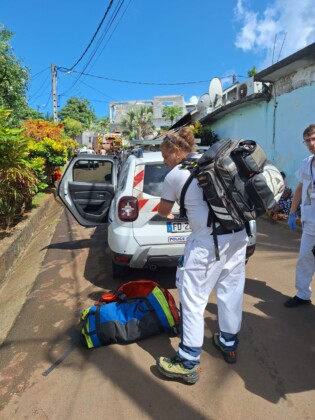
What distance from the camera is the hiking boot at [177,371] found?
2354mm

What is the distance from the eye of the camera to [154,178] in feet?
12.7

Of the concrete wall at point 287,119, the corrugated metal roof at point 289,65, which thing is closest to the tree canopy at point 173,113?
the concrete wall at point 287,119

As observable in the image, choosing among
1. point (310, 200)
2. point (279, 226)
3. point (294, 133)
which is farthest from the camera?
point (294, 133)

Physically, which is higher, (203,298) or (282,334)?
(203,298)

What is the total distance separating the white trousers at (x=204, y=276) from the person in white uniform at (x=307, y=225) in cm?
116

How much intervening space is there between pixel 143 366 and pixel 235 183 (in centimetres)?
163

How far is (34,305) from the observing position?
3.81 metres

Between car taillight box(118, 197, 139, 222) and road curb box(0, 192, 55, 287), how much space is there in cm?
241

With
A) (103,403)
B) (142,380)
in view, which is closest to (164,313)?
(142,380)

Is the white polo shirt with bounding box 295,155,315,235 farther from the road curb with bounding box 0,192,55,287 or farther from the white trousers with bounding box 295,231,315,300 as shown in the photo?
the road curb with bounding box 0,192,55,287

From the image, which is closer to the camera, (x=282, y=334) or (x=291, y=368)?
(x=291, y=368)

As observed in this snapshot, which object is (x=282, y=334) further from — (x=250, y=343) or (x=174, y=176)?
(x=174, y=176)

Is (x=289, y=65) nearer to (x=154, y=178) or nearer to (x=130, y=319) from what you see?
(x=154, y=178)

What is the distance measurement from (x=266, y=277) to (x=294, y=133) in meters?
4.85
